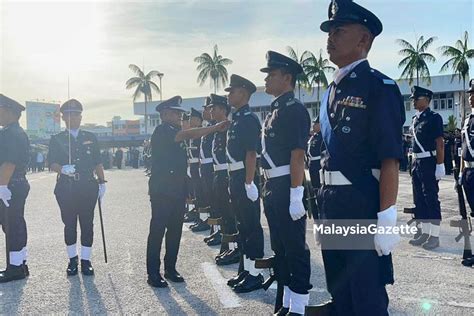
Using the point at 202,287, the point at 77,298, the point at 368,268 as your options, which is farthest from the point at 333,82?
the point at 77,298

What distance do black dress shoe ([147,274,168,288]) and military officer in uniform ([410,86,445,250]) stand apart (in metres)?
4.00

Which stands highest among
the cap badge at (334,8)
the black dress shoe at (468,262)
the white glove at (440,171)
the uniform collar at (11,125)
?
the cap badge at (334,8)

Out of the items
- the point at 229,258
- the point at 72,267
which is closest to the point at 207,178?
the point at 229,258

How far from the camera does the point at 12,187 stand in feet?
19.0

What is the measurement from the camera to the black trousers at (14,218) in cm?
574

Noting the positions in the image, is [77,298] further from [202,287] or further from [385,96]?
[385,96]

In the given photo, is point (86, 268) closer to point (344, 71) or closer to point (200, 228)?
point (200, 228)

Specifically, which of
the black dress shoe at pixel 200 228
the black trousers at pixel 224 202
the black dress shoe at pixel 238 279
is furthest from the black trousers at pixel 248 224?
the black dress shoe at pixel 200 228

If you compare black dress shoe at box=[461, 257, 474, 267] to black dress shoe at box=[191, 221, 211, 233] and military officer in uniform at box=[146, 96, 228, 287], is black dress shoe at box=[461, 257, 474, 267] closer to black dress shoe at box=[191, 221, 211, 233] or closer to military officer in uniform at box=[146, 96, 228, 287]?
military officer in uniform at box=[146, 96, 228, 287]

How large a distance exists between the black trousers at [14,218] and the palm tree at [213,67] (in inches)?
1904

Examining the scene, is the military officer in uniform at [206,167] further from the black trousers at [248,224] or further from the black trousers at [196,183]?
the black trousers at [248,224]

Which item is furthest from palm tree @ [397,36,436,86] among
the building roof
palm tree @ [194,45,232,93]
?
palm tree @ [194,45,232,93]

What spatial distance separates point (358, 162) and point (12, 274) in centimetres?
494

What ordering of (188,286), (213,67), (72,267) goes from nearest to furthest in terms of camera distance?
(188,286), (72,267), (213,67)
